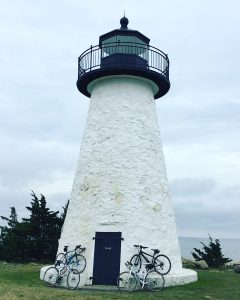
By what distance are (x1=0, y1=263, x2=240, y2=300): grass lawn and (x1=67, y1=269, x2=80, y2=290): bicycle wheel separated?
3.06 feet

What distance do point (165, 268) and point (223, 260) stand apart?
1286cm

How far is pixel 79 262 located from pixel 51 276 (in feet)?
3.93

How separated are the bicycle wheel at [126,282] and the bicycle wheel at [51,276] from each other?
2.39 meters

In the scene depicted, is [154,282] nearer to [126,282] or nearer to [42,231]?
[126,282]

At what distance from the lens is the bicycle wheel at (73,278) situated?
1512 centimetres

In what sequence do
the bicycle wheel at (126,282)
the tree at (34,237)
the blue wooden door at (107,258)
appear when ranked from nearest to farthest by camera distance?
the bicycle wheel at (126,282)
the blue wooden door at (107,258)
the tree at (34,237)

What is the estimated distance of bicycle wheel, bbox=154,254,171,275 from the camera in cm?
1520

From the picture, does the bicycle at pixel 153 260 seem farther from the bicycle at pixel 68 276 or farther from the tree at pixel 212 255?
the tree at pixel 212 255

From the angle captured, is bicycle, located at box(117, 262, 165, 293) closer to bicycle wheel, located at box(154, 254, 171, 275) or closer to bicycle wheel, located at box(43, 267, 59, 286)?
bicycle wheel, located at box(154, 254, 171, 275)

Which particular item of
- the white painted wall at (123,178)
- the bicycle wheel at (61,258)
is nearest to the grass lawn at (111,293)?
the bicycle wheel at (61,258)

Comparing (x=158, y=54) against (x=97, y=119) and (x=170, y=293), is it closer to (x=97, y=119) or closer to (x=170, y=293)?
(x=97, y=119)

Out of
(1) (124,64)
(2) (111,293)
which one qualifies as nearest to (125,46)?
(1) (124,64)

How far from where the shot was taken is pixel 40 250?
80.8 ft

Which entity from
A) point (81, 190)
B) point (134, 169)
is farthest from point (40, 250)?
point (134, 169)
